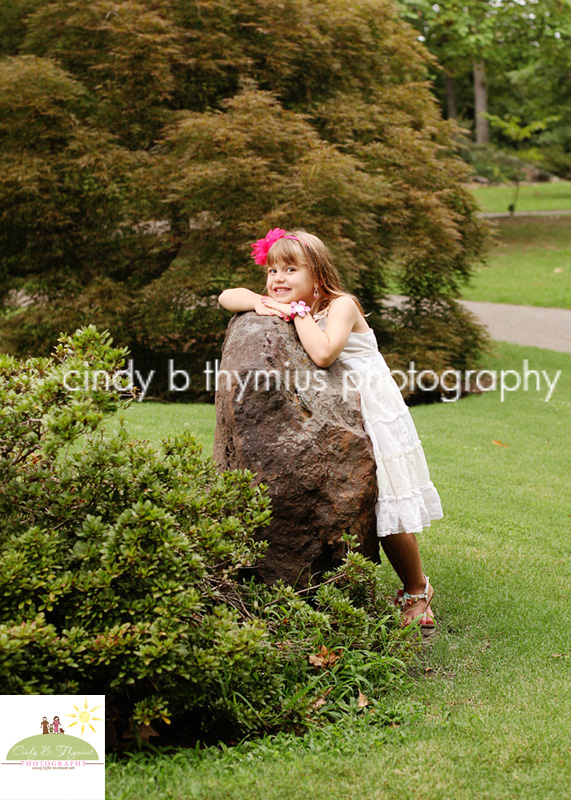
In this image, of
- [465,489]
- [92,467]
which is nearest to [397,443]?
[92,467]

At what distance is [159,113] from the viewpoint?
9.67 m

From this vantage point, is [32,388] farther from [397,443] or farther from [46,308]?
[46,308]

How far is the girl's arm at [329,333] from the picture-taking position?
3523 mm

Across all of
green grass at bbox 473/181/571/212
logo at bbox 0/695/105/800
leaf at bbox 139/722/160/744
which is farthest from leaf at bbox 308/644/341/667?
green grass at bbox 473/181/571/212

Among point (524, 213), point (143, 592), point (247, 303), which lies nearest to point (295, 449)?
point (247, 303)

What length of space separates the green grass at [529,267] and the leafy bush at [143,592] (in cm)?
1245

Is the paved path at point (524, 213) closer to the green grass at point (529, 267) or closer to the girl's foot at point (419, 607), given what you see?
the green grass at point (529, 267)

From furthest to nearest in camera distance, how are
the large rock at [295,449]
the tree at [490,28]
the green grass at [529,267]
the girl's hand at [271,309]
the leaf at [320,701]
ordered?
the tree at [490,28], the green grass at [529,267], the girl's hand at [271,309], the large rock at [295,449], the leaf at [320,701]

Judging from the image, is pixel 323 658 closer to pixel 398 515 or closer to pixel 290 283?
pixel 398 515

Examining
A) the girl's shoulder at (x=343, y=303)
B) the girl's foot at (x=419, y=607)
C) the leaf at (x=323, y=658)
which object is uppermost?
the girl's shoulder at (x=343, y=303)

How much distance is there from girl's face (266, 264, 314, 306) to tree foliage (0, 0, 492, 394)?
4.92 meters

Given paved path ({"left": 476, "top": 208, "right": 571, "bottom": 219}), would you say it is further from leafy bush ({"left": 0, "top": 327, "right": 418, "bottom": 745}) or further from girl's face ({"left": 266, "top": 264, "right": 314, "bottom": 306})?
leafy bush ({"left": 0, "top": 327, "right": 418, "bottom": 745})

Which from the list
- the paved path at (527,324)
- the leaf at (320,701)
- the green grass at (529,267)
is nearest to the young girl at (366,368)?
the leaf at (320,701)

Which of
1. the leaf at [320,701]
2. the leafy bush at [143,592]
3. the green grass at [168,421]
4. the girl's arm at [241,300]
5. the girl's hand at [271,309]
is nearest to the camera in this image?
the leafy bush at [143,592]
